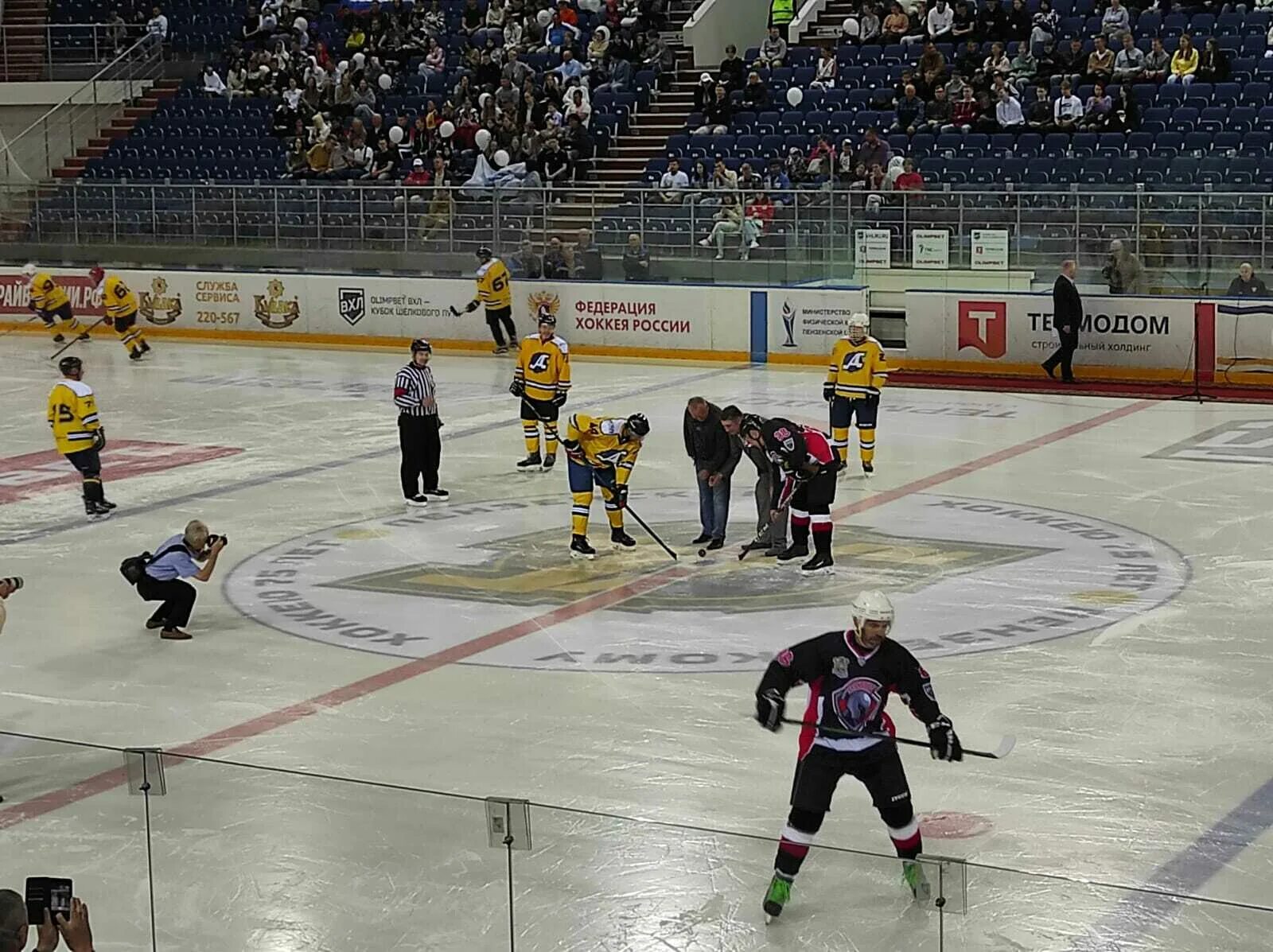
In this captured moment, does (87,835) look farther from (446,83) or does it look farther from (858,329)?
(446,83)

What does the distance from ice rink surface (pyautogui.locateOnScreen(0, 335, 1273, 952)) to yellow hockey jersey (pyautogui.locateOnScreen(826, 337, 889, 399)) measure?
30.9 inches

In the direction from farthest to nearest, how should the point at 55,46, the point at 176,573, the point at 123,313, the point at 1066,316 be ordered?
the point at 55,46, the point at 123,313, the point at 1066,316, the point at 176,573

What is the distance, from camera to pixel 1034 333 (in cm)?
2144

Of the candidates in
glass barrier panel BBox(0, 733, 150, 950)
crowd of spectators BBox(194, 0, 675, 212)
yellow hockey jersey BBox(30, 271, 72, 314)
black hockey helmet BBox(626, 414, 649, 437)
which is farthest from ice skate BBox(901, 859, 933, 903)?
yellow hockey jersey BBox(30, 271, 72, 314)

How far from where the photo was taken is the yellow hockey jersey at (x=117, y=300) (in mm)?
25156

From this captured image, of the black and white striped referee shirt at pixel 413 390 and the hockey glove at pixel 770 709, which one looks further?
the black and white striped referee shirt at pixel 413 390

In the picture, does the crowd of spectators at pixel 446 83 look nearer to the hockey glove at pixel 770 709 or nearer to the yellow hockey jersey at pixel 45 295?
the yellow hockey jersey at pixel 45 295

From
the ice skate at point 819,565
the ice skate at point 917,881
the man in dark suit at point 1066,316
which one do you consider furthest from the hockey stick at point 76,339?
the ice skate at point 917,881

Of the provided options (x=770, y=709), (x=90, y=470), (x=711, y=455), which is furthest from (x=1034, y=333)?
(x=770, y=709)

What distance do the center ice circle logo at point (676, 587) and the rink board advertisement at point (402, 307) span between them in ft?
30.5

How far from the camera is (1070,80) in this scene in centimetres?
2402

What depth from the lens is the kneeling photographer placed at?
10.9 meters

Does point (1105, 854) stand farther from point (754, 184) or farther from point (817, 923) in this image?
point (754, 184)

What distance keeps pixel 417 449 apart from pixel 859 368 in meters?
3.63
